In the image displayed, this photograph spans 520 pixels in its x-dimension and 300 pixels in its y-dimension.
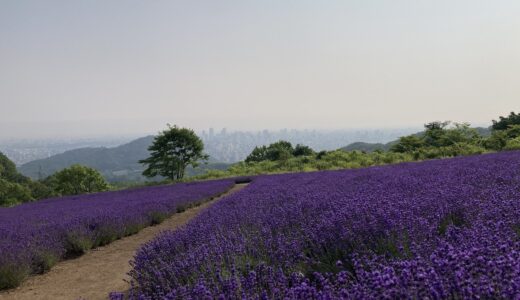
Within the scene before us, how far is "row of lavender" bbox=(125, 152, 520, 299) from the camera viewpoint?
1632mm

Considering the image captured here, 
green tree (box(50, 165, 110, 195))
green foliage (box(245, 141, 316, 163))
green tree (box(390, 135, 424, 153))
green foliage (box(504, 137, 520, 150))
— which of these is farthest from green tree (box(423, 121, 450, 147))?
green tree (box(50, 165, 110, 195))

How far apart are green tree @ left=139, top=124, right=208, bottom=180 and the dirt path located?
24139mm

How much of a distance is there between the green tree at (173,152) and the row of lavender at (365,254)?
2703cm

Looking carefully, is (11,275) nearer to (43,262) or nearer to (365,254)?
(43,262)

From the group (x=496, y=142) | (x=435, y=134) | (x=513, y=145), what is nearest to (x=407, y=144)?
(x=435, y=134)

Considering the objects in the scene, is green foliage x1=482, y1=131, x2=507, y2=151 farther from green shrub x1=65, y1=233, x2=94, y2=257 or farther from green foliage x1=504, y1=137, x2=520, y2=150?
green shrub x1=65, y1=233, x2=94, y2=257

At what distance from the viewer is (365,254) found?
282 centimetres

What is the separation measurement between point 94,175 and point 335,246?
35929mm

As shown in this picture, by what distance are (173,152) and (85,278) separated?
27012mm

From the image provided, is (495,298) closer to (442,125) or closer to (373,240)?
(373,240)

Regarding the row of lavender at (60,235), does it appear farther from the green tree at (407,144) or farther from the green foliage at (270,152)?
the green foliage at (270,152)

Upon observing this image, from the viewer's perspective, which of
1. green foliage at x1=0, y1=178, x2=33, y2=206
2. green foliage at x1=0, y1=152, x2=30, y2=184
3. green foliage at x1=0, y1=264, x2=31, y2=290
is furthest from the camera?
green foliage at x1=0, y1=152, x2=30, y2=184

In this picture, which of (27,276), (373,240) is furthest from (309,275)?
(27,276)

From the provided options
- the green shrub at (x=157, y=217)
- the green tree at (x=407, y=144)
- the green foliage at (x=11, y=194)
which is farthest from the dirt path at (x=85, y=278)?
the green foliage at (x=11, y=194)
